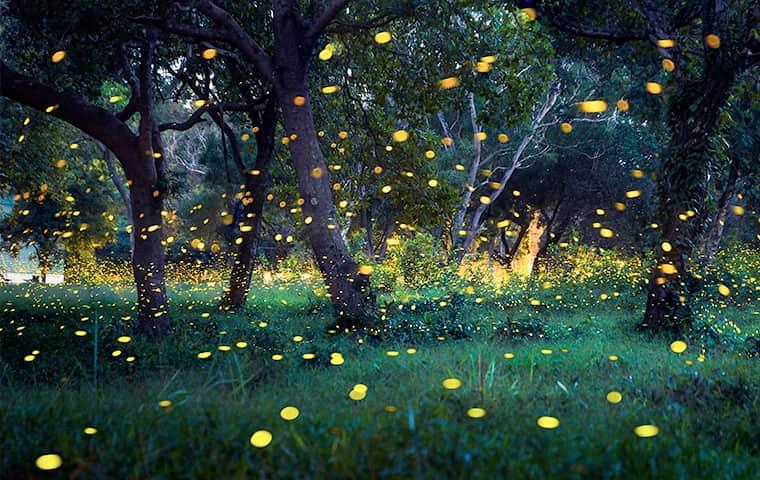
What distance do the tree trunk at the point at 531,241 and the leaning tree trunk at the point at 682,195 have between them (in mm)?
18940

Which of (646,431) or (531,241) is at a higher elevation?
(646,431)

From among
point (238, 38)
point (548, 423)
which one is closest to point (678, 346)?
point (548, 423)

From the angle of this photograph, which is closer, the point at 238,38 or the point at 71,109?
the point at 71,109

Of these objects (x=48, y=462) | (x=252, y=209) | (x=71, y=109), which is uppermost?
(x=71, y=109)

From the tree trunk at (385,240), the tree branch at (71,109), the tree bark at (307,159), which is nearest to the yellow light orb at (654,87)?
the tree bark at (307,159)

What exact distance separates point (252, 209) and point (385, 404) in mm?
8848

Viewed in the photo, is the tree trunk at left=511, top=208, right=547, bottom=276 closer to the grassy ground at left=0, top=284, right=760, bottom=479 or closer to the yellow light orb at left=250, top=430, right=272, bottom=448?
the grassy ground at left=0, top=284, right=760, bottom=479

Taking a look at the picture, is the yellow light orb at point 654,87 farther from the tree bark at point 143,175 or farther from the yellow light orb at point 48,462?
the yellow light orb at point 48,462

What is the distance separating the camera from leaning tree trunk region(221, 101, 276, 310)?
12.5m

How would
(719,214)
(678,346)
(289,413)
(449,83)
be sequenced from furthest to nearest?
(719,214), (449,83), (678,346), (289,413)

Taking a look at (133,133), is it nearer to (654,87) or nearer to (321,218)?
(321,218)

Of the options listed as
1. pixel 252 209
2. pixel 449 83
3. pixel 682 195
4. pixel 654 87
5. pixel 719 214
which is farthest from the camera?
pixel 719 214

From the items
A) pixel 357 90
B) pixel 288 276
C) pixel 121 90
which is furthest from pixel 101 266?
pixel 357 90

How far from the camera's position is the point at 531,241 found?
30.2 m
